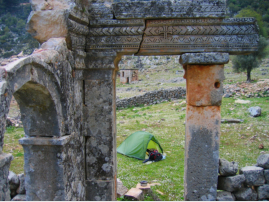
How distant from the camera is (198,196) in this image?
4168mm

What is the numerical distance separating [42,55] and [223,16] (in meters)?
2.80

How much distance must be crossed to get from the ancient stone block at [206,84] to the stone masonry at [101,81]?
0.02 meters

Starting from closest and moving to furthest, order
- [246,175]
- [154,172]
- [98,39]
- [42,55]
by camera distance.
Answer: [42,55] → [98,39] → [246,175] → [154,172]

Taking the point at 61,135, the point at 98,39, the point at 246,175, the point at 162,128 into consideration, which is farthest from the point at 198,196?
the point at 162,128

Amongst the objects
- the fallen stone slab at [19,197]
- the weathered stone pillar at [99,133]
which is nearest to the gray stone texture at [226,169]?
the weathered stone pillar at [99,133]

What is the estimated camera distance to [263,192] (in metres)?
4.91

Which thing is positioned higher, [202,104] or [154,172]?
[202,104]

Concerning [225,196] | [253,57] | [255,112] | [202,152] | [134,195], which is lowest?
[134,195]

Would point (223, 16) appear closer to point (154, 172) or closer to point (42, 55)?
point (42, 55)

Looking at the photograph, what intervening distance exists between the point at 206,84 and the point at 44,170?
2.86m

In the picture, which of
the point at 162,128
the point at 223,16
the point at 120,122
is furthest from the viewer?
the point at 120,122

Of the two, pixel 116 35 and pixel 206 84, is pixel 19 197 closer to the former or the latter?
pixel 116 35

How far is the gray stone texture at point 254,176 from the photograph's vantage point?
15.9 feet

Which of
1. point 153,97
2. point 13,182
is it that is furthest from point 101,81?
point 153,97
